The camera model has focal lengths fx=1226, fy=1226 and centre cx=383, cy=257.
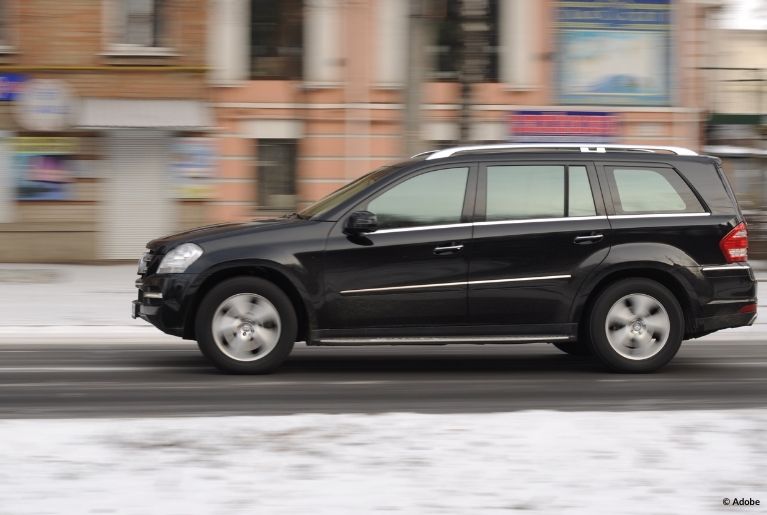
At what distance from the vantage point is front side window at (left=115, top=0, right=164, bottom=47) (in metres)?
21.0

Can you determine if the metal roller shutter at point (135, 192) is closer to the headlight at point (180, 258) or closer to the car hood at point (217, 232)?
the car hood at point (217, 232)

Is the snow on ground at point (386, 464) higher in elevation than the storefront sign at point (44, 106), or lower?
lower

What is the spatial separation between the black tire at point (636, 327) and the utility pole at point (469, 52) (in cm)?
630

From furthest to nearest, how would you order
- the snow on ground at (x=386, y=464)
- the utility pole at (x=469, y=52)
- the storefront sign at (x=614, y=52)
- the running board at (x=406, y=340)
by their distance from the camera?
the storefront sign at (x=614, y=52) → the utility pole at (x=469, y=52) → the running board at (x=406, y=340) → the snow on ground at (x=386, y=464)

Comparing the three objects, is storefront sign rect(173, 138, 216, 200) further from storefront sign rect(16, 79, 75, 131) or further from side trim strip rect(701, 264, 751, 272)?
side trim strip rect(701, 264, 751, 272)

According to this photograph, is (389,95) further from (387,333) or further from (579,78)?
(387,333)

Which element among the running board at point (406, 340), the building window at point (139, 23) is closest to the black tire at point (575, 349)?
the running board at point (406, 340)

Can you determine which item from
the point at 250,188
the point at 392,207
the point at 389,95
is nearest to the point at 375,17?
the point at 389,95

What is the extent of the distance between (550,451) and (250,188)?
53.1ft

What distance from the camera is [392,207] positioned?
869cm

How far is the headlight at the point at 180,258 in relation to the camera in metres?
8.59

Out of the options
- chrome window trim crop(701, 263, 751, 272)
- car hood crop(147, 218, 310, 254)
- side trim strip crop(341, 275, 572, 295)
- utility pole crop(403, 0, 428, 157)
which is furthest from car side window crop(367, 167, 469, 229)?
utility pole crop(403, 0, 428, 157)

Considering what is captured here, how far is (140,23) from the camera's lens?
21.0 m

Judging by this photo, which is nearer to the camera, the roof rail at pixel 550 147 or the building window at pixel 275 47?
the roof rail at pixel 550 147
